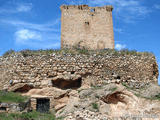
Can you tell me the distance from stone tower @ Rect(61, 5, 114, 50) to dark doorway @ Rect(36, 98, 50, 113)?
17.3 ft

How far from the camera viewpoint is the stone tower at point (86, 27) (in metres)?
16.3

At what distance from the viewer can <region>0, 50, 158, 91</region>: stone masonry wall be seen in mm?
12633

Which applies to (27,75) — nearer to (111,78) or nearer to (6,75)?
(6,75)

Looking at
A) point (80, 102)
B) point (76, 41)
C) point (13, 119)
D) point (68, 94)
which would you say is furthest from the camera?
point (76, 41)

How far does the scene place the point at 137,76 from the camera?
518 inches

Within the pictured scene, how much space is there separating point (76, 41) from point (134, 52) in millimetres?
4601

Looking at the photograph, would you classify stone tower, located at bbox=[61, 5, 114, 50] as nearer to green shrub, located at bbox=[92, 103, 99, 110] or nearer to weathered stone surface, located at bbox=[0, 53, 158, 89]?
weathered stone surface, located at bbox=[0, 53, 158, 89]

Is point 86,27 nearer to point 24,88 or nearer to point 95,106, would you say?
point 24,88

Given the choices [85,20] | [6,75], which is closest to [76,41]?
[85,20]

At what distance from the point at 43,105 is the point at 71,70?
254cm

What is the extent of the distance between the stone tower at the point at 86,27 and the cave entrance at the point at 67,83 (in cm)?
400

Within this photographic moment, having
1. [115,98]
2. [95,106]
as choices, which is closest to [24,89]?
[95,106]

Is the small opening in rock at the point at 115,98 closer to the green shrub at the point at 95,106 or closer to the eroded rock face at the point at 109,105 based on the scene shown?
the eroded rock face at the point at 109,105

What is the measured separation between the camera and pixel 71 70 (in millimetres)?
12695
